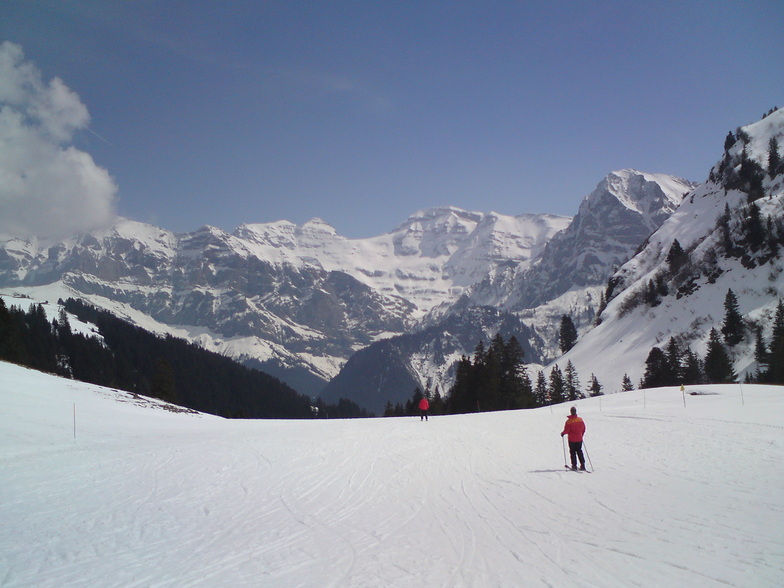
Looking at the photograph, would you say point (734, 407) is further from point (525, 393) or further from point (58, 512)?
point (525, 393)

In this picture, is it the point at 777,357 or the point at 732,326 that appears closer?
the point at 777,357

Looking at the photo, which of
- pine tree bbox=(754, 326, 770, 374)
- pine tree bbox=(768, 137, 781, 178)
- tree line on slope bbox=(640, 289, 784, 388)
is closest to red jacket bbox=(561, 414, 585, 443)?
tree line on slope bbox=(640, 289, 784, 388)

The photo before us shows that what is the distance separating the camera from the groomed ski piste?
8125 millimetres

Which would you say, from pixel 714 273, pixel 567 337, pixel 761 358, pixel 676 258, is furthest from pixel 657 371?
pixel 567 337

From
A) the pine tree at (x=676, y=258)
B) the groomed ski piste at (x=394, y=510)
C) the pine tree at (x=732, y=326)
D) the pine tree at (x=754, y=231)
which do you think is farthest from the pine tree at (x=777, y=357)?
the pine tree at (x=676, y=258)

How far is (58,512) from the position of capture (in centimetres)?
1245

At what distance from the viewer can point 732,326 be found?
92.6m

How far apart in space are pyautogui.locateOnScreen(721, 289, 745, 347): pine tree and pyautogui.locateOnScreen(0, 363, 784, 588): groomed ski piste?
8020 centimetres

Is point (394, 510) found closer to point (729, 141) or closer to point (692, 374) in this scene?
point (692, 374)

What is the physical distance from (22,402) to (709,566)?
34.1 metres

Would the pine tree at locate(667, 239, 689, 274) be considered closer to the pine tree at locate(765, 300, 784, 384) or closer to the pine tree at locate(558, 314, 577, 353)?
the pine tree at locate(558, 314, 577, 353)

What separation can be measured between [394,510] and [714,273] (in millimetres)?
133078

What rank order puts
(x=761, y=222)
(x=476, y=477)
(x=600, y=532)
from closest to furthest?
(x=600, y=532) → (x=476, y=477) → (x=761, y=222)

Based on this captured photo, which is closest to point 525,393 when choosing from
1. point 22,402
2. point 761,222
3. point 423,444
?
point 423,444
